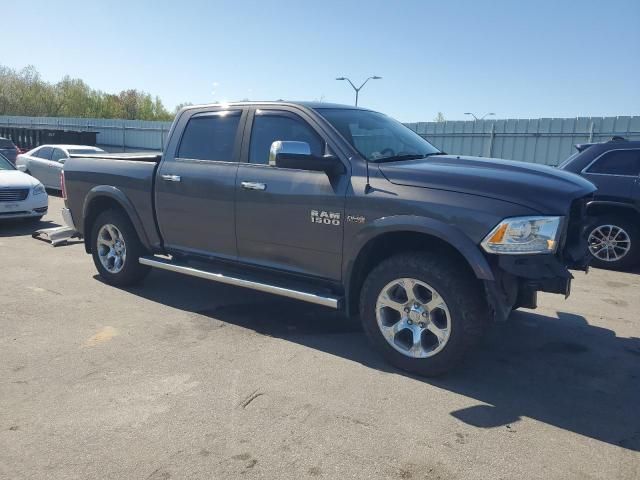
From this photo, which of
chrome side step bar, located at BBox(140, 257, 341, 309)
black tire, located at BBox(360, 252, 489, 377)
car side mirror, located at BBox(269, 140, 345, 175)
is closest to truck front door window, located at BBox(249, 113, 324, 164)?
car side mirror, located at BBox(269, 140, 345, 175)

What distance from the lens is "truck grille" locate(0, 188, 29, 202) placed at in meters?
9.42

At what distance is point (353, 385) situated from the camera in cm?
369

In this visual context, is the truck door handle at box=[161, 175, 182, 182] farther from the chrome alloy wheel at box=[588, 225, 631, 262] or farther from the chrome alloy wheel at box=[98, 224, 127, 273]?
the chrome alloy wheel at box=[588, 225, 631, 262]

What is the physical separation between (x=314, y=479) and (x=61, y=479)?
4.13ft

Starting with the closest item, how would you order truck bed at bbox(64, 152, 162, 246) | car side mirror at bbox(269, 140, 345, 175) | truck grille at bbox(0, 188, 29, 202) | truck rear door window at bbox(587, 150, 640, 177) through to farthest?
1. car side mirror at bbox(269, 140, 345, 175)
2. truck bed at bbox(64, 152, 162, 246)
3. truck rear door window at bbox(587, 150, 640, 177)
4. truck grille at bbox(0, 188, 29, 202)

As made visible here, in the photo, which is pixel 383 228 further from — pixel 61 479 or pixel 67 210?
pixel 67 210

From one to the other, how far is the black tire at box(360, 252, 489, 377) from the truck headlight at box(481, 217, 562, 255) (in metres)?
0.33

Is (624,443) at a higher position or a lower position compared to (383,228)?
lower

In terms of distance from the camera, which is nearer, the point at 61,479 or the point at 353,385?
the point at 61,479

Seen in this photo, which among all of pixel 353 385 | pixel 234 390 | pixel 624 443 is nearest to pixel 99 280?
pixel 234 390

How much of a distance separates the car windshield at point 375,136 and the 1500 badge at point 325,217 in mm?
540

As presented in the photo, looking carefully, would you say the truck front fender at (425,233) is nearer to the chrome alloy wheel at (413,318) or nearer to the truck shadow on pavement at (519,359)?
the chrome alloy wheel at (413,318)

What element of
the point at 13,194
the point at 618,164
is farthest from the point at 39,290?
the point at 618,164

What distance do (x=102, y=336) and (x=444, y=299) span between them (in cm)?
291
